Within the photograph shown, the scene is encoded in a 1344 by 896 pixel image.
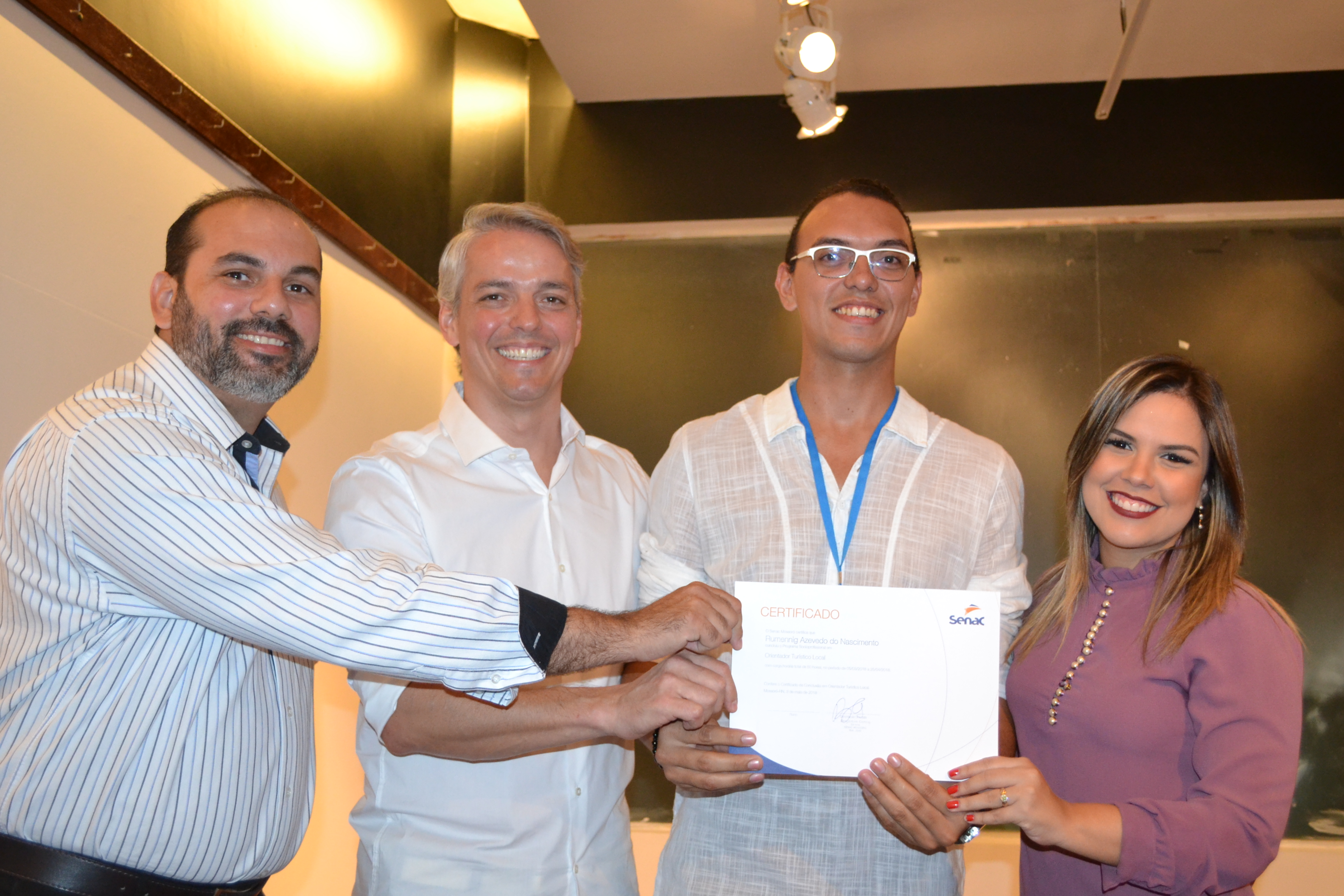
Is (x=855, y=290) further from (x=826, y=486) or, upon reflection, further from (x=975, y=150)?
(x=975, y=150)

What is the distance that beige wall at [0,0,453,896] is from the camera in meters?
2.08

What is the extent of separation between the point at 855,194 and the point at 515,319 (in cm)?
87

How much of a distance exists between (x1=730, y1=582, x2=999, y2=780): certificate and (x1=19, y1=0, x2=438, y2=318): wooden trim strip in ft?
6.62

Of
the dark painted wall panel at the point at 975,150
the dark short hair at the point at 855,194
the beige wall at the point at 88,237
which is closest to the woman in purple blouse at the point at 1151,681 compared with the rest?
the dark short hair at the point at 855,194

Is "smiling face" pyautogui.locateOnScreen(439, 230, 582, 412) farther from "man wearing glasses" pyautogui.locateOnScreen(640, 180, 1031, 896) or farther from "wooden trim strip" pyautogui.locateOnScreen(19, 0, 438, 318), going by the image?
"wooden trim strip" pyautogui.locateOnScreen(19, 0, 438, 318)

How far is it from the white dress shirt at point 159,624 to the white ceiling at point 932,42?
357 centimetres

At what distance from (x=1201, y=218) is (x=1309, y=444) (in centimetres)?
128

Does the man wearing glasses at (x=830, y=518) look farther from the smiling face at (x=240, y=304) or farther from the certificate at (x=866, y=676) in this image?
the smiling face at (x=240, y=304)

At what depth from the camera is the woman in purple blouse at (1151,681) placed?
1.79 m

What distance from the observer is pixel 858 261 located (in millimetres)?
2246

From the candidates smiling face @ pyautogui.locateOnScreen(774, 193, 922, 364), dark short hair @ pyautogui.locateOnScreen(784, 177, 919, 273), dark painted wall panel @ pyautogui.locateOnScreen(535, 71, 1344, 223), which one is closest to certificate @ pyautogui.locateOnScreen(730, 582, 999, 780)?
smiling face @ pyautogui.locateOnScreen(774, 193, 922, 364)

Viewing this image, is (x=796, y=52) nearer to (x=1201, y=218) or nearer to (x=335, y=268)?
(x=335, y=268)

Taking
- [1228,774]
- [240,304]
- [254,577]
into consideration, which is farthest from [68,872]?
[1228,774]

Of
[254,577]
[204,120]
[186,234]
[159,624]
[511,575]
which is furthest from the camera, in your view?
[204,120]
